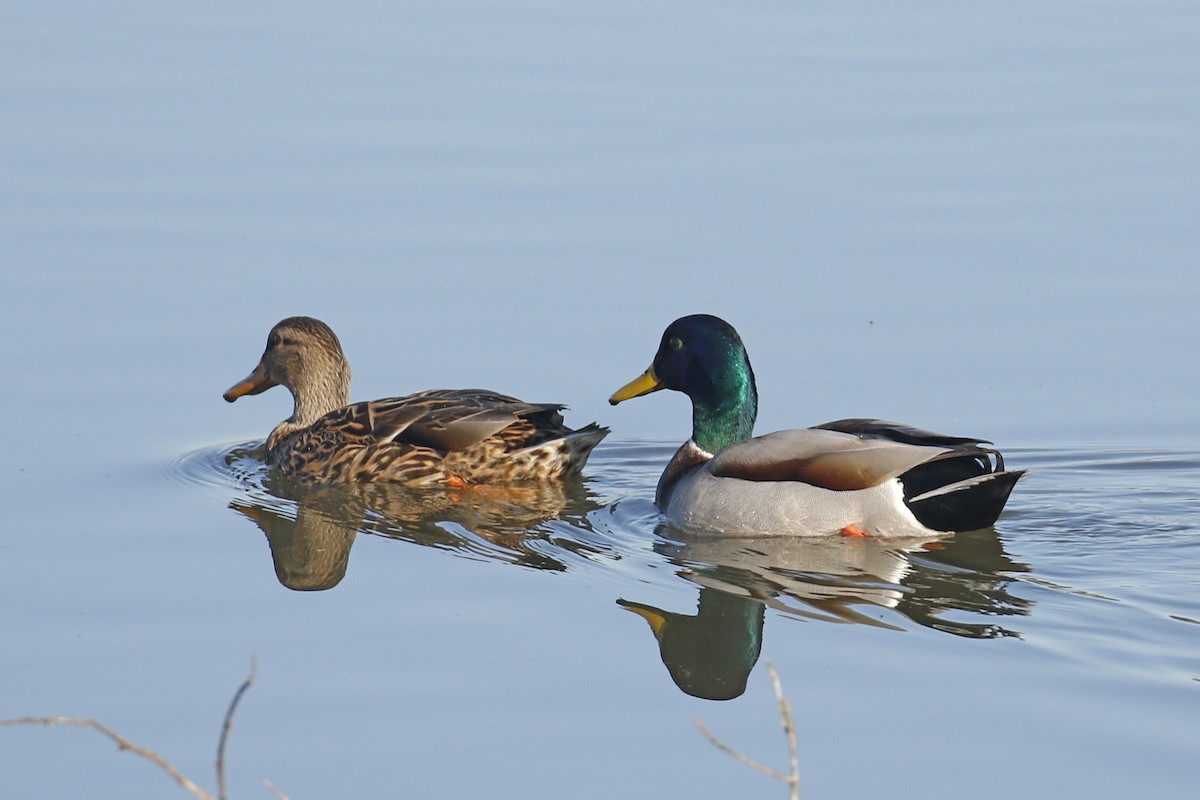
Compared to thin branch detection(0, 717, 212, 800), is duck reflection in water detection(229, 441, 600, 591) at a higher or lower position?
lower

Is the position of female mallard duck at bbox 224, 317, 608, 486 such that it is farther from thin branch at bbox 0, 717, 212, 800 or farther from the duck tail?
thin branch at bbox 0, 717, 212, 800

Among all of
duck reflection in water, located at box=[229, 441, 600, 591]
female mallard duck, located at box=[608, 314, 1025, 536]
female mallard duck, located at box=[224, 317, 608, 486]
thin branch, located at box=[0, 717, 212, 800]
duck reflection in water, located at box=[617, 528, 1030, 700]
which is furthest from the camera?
female mallard duck, located at box=[224, 317, 608, 486]

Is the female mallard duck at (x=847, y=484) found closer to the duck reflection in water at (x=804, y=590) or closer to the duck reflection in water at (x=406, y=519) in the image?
the duck reflection in water at (x=804, y=590)

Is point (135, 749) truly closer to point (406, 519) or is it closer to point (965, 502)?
point (406, 519)

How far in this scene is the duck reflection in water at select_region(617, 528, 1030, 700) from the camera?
287 inches

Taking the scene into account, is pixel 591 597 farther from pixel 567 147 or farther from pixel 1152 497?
pixel 567 147

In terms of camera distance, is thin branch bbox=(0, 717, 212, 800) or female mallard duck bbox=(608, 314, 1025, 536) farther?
female mallard duck bbox=(608, 314, 1025, 536)

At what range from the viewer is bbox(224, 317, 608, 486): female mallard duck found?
9.89 meters

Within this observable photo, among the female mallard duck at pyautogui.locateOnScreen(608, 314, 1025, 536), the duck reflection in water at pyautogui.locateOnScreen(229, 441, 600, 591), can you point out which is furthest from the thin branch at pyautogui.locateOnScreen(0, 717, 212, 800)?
the female mallard duck at pyautogui.locateOnScreen(608, 314, 1025, 536)

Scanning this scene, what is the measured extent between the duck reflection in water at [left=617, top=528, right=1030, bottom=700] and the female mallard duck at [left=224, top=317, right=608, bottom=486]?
3.54 ft

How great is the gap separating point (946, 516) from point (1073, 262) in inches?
161

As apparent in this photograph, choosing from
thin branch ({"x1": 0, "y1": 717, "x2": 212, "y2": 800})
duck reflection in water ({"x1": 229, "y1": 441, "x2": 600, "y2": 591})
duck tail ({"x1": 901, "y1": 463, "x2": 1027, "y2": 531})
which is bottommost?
duck reflection in water ({"x1": 229, "y1": 441, "x2": 600, "y2": 591})

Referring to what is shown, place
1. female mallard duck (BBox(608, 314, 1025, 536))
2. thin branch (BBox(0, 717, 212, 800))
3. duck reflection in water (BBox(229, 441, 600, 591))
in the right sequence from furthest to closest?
female mallard duck (BBox(608, 314, 1025, 536))
duck reflection in water (BBox(229, 441, 600, 591))
thin branch (BBox(0, 717, 212, 800))

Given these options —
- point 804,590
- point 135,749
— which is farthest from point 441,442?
point 135,749
